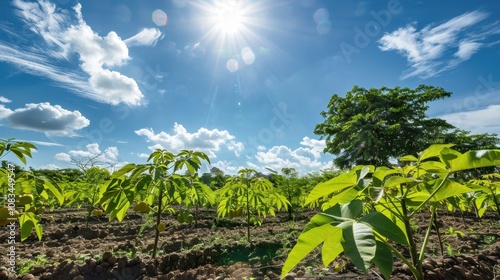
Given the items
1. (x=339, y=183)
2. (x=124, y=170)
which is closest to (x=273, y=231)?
(x=124, y=170)

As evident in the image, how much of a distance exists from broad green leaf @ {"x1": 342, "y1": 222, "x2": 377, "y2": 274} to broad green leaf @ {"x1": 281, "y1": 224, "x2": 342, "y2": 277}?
47 mm

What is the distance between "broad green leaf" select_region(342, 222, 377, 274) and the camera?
2.15 feet

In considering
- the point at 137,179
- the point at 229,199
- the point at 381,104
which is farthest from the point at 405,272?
the point at 381,104

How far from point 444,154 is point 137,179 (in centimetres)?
235

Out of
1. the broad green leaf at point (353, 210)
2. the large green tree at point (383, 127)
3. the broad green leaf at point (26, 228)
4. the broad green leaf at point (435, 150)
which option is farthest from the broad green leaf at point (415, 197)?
the large green tree at point (383, 127)

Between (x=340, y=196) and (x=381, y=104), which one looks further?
(x=381, y=104)

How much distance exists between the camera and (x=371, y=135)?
876 inches

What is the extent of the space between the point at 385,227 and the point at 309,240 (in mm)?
210

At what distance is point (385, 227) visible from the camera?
2.46 feet

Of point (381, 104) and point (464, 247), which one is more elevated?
point (381, 104)

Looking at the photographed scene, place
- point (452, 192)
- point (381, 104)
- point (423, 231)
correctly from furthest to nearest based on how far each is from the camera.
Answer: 1. point (381, 104)
2. point (423, 231)
3. point (452, 192)

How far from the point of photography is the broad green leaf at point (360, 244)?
66cm

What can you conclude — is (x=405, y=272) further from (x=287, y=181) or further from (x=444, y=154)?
(x=287, y=181)

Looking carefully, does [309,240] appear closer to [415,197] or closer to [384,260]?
[384,260]
